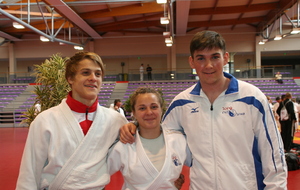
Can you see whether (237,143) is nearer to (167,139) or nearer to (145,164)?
(167,139)

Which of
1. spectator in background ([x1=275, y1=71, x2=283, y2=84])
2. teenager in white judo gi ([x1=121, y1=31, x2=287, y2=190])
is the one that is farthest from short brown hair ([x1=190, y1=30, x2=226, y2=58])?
spectator in background ([x1=275, y1=71, x2=283, y2=84])

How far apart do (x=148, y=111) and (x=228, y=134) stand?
61 cm

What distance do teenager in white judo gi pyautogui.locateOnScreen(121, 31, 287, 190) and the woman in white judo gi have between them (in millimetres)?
115

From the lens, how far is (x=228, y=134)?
174 cm

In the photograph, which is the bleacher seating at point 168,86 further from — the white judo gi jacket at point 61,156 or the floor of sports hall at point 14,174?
the white judo gi jacket at point 61,156

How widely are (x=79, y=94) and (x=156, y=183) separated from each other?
87cm

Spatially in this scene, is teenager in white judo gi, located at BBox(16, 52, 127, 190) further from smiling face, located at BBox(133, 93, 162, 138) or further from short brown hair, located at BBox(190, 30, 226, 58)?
short brown hair, located at BBox(190, 30, 226, 58)

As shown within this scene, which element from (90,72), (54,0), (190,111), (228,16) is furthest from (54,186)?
(228,16)

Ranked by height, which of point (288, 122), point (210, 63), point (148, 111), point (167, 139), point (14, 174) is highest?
point (210, 63)

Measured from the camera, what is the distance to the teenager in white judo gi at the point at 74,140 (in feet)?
5.55

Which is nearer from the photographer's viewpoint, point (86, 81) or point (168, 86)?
point (86, 81)

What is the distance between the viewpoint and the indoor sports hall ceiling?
12.4 m

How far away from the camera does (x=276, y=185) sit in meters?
1.62

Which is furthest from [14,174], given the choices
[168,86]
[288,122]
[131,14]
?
[168,86]
